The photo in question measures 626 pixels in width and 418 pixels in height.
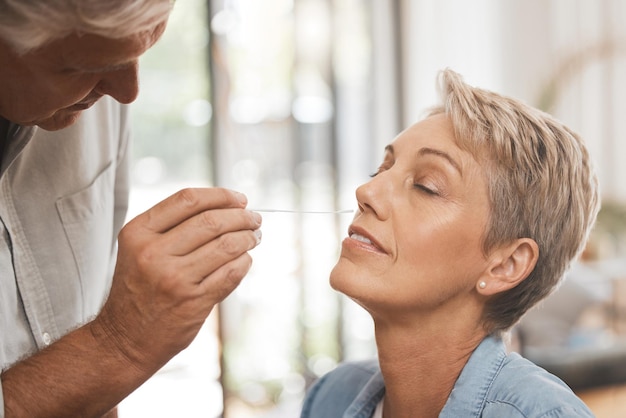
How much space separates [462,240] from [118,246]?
0.78 metres

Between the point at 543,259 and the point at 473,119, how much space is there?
1.20 ft

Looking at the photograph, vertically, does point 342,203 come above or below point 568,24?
below

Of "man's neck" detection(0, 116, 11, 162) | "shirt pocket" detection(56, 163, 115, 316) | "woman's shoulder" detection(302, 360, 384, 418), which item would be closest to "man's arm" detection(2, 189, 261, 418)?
"shirt pocket" detection(56, 163, 115, 316)

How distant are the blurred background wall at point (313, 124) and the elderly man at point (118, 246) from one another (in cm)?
288

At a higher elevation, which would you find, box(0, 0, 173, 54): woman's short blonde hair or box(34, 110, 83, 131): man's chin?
box(0, 0, 173, 54): woman's short blonde hair

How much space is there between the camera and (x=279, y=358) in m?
4.68

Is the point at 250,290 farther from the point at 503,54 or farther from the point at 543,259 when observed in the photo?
the point at 543,259

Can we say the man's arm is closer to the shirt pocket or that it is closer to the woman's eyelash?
the shirt pocket

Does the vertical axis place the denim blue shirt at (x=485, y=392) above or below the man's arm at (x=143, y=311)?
below

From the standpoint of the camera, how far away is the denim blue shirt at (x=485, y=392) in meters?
1.32

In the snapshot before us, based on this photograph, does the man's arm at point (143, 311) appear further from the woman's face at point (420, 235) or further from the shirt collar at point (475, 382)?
the shirt collar at point (475, 382)

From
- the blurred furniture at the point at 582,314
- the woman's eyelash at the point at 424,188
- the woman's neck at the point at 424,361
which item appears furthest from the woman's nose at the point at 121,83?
the blurred furniture at the point at 582,314

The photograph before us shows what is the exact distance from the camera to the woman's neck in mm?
1594

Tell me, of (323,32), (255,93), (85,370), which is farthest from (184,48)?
(85,370)
